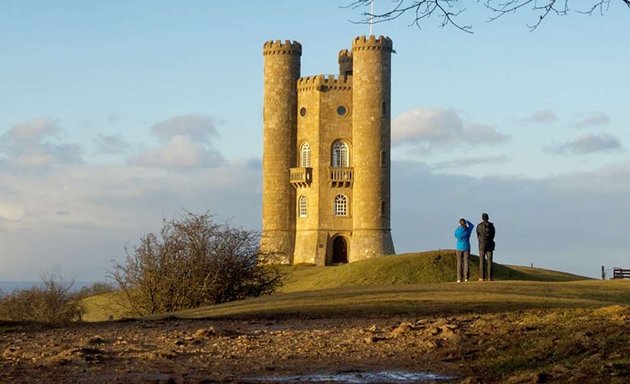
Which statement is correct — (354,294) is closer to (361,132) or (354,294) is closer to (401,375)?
(401,375)

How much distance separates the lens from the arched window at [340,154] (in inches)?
3115

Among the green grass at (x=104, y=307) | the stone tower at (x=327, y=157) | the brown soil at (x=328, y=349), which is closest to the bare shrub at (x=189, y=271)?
the green grass at (x=104, y=307)

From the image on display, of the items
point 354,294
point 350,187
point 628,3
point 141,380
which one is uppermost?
point 350,187

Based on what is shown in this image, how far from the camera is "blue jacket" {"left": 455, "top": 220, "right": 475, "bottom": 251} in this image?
32.3 metres

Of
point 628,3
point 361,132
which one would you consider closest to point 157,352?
point 628,3

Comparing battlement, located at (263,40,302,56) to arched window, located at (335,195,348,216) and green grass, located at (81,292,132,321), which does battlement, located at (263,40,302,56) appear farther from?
green grass, located at (81,292,132,321)

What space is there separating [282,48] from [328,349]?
65320 millimetres

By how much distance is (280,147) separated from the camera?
80062mm

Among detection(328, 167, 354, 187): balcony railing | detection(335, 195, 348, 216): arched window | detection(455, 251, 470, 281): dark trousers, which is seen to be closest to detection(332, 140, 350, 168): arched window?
detection(328, 167, 354, 187): balcony railing

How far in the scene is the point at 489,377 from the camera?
48.2ft

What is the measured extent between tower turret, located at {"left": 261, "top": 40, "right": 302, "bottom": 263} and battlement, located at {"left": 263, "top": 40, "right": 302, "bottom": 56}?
7cm

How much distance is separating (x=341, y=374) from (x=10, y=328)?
336 inches

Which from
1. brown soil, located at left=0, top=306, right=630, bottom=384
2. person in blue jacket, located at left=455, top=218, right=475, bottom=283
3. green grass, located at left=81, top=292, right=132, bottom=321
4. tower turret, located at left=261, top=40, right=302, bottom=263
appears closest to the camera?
brown soil, located at left=0, top=306, right=630, bottom=384

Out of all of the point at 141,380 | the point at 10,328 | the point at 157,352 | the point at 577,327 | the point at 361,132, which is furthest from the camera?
the point at 361,132
